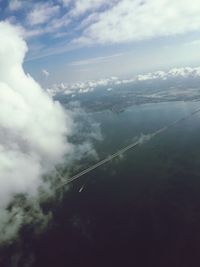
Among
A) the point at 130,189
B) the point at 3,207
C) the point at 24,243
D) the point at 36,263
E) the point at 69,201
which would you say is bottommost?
the point at 36,263

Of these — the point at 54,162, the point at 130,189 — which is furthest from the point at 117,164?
the point at 54,162

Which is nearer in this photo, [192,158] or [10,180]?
[192,158]

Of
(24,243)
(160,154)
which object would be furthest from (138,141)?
(24,243)

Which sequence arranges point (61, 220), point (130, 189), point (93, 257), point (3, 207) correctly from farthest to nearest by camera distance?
1. point (3, 207)
2. point (130, 189)
3. point (61, 220)
4. point (93, 257)

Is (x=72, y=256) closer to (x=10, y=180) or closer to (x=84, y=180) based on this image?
(x=84, y=180)

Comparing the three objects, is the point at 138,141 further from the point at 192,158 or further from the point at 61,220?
the point at 61,220

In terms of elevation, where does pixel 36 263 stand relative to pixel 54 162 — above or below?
below

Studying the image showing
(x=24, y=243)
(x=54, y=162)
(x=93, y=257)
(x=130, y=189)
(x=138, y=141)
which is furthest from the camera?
(x=138, y=141)
